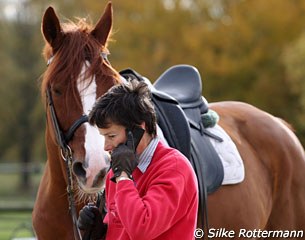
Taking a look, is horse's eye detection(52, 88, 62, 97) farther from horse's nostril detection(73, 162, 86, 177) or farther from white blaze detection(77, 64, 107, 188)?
horse's nostril detection(73, 162, 86, 177)

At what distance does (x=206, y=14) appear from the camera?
2622 cm

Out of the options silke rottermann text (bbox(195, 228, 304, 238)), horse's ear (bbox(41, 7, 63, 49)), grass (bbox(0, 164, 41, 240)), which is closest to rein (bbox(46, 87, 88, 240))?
horse's ear (bbox(41, 7, 63, 49))

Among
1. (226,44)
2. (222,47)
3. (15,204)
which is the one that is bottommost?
(15,204)

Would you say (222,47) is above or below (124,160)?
below

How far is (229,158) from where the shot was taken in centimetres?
524

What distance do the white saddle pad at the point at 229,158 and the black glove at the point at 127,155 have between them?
215cm

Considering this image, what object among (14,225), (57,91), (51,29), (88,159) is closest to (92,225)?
(88,159)

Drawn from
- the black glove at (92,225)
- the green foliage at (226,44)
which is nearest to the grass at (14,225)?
the black glove at (92,225)

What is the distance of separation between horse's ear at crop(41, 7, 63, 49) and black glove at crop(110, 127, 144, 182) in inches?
69.2

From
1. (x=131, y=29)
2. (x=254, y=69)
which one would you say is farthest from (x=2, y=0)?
(x=254, y=69)

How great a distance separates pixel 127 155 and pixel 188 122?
6.39ft

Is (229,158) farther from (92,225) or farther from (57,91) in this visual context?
(92,225)

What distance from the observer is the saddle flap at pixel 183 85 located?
5.37m

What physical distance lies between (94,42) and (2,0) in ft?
95.7
